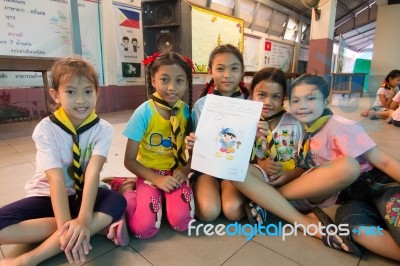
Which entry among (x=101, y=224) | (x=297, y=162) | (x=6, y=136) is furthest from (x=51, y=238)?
(x=6, y=136)

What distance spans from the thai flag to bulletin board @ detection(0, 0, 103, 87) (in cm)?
35

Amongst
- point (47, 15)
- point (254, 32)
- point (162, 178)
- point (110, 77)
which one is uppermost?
point (254, 32)

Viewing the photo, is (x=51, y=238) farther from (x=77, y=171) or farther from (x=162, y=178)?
(x=162, y=178)

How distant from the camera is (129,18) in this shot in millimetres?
3736

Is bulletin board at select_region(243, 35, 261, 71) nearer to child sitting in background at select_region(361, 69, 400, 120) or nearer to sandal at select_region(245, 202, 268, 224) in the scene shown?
child sitting in background at select_region(361, 69, 400, 120)

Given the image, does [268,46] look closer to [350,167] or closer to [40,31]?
[40,31]

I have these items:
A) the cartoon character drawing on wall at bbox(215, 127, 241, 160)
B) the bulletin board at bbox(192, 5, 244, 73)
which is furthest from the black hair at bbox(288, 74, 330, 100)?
the bulletin board at bbox(192, 5, 244, 73)

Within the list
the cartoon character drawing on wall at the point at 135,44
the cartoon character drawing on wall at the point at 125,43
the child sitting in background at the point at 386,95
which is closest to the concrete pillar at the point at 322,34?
the child sitting in background at the point at 386,95

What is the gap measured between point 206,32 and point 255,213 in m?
4.04

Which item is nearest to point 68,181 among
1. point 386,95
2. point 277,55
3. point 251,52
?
point 386,95

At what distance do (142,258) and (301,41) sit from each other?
8642 millimetres

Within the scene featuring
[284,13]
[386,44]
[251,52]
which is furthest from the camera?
[386,44]

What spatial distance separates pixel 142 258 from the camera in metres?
0.77

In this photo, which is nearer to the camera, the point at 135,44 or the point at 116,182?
the point at 116,182
